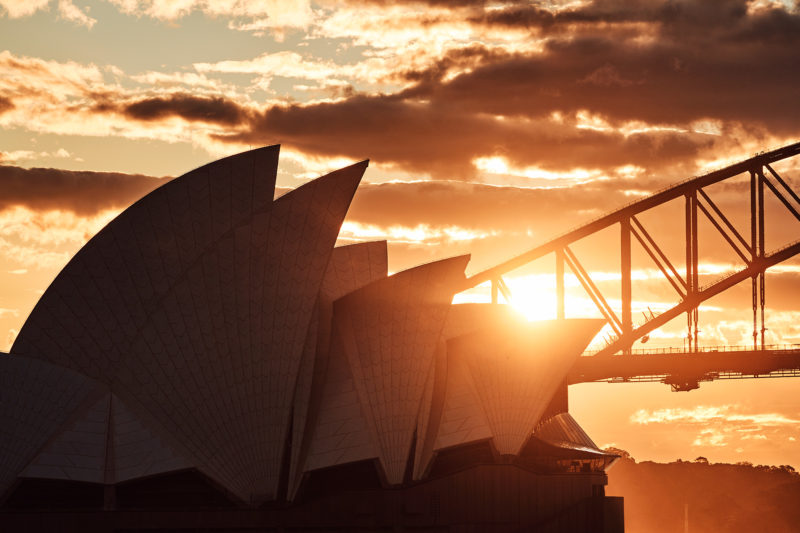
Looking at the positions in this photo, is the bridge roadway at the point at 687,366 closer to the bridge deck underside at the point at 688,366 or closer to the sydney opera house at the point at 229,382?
the bridge deck underside at the point at 688,366

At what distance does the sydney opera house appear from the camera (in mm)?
60969

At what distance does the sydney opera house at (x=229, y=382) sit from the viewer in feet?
200

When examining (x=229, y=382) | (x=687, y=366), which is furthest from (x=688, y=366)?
(x=229, y=382)

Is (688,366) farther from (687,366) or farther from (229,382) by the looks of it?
(229,382)

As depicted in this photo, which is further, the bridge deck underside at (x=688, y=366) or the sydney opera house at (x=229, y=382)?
the bridge deck underside at (x=688, y=366)

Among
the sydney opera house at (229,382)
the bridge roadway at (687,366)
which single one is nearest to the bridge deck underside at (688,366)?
the bridge roadway at (687,366)

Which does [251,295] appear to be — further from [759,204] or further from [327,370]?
[759,204]

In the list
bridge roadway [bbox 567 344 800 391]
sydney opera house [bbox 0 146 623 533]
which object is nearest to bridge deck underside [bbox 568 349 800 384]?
bridge roadway [bbox 567 344 800 391]

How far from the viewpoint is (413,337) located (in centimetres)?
6391

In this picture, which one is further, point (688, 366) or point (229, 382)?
point (688, 366)

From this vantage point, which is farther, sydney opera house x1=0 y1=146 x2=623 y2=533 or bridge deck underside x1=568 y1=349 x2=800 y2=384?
bridge deck underside x1=568 y1=349 x2=800 y2=384

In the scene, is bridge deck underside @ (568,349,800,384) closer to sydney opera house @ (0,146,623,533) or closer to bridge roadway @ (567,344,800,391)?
bridge roadway @ (567,344,800,391)

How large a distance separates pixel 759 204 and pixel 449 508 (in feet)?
198

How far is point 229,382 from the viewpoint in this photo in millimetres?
61500
